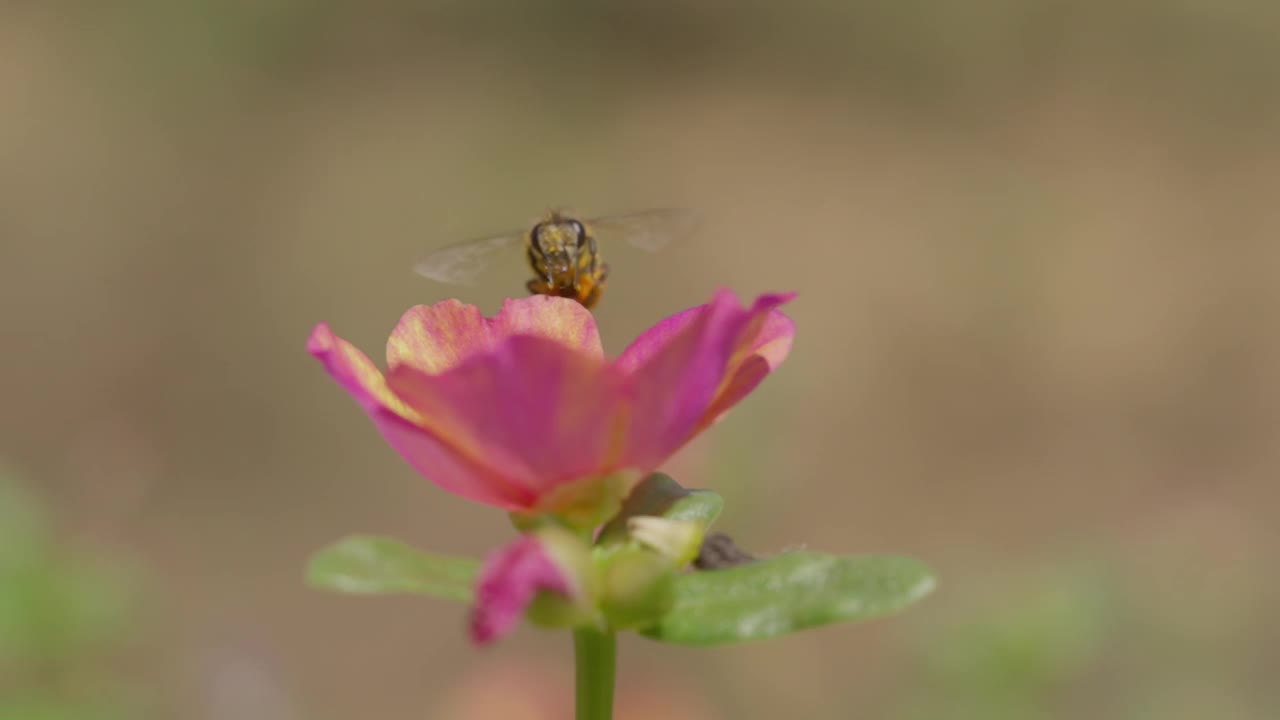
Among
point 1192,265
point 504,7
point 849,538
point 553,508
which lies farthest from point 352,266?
point 553,508

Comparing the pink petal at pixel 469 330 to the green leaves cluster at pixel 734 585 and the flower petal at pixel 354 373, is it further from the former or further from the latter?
the green leaves cluster at pixel 734 585

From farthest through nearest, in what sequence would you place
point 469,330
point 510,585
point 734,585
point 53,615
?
point 53,615
point 469,330
point 734,585
point 510,585

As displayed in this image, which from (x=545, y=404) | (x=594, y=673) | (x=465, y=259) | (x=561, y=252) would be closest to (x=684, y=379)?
(x=545, y=404)

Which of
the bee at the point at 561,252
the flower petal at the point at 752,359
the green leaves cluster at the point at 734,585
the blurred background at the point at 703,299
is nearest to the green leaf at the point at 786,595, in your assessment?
the green leaves cluster at the point at 734,585

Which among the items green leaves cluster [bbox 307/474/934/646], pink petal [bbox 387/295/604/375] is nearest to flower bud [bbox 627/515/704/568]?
green leaves cluster [bbox 307/474/934/646]

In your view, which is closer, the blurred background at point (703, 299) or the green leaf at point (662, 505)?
the green leaf at point (662, 505)

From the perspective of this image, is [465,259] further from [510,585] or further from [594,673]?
[510,585]

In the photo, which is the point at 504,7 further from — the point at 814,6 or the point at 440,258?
the point at 440,258
